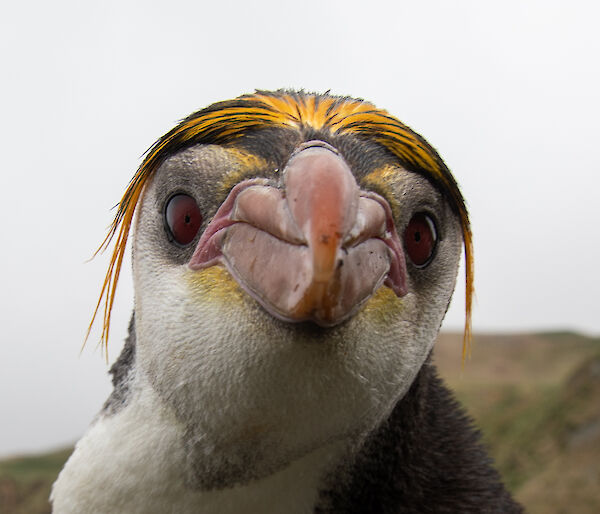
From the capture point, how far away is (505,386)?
1753 centimetres

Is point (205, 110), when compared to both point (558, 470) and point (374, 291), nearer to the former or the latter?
point (374, 291)

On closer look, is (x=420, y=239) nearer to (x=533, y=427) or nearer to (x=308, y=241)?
(x=308, y=241)

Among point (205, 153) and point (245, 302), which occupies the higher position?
point (205, 153)

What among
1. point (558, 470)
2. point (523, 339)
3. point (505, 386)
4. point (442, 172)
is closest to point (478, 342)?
point (523, 339)

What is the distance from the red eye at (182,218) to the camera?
242 cm

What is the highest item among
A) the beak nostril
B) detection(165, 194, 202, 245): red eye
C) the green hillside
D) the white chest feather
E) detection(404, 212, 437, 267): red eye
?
the beak nostril

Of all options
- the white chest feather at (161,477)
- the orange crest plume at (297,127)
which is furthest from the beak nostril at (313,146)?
the white chest feather at (161,477)

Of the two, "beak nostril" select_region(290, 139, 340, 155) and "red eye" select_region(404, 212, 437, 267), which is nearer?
"beak nostril" select_region(290, 139, 340, 155)

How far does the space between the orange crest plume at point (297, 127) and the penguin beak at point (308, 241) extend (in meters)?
0.27

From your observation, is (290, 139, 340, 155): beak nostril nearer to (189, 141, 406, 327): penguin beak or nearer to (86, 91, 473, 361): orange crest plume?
(189, 141, 406, 327): penguin beak

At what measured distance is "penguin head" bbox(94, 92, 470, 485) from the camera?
2.00m

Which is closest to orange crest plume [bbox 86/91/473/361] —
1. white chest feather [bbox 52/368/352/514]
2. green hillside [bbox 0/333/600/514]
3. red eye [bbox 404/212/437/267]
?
red eye [bbox 404/212/437/267]

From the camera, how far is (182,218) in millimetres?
2473

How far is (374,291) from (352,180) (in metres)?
0.35
